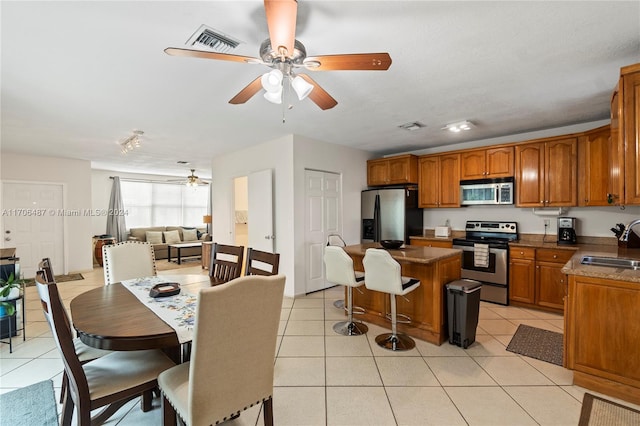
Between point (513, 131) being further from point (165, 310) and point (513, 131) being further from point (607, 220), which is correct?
point (165, 310)

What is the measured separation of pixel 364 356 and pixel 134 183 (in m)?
8.50

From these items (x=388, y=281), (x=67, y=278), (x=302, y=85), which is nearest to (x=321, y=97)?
(x=302, y=85)

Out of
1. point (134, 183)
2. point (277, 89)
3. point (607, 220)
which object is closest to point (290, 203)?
point (277, 89)

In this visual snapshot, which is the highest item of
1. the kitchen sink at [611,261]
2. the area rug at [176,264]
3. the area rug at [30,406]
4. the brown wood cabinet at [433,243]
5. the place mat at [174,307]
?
the kitchen sink at [611,261]

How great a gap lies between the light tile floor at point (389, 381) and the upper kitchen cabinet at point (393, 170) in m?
2.63

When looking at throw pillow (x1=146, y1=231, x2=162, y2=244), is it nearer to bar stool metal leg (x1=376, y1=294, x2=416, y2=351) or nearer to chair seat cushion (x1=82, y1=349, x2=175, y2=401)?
chair seat cushion (x1=82, y1=349, x2=175, y2=401)

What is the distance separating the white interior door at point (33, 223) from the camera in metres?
5.50

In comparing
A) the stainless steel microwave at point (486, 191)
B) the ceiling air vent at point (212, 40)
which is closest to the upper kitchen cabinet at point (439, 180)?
the stainless steel microwave at point (486, 191)

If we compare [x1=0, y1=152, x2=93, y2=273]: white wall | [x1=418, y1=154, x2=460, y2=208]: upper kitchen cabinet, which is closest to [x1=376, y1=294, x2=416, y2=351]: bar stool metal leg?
[x1=418, y1=154, x2=460, y2=208]: upper kitchen cabinet

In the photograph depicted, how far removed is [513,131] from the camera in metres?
4.22

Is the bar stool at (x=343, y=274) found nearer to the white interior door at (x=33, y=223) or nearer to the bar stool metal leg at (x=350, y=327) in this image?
the bar stool metal leg at (x=350, y=327)

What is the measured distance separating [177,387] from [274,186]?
11.1ft

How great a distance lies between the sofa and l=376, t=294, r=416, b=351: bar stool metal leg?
6.27 m

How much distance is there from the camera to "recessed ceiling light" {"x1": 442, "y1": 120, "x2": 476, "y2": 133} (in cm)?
375
